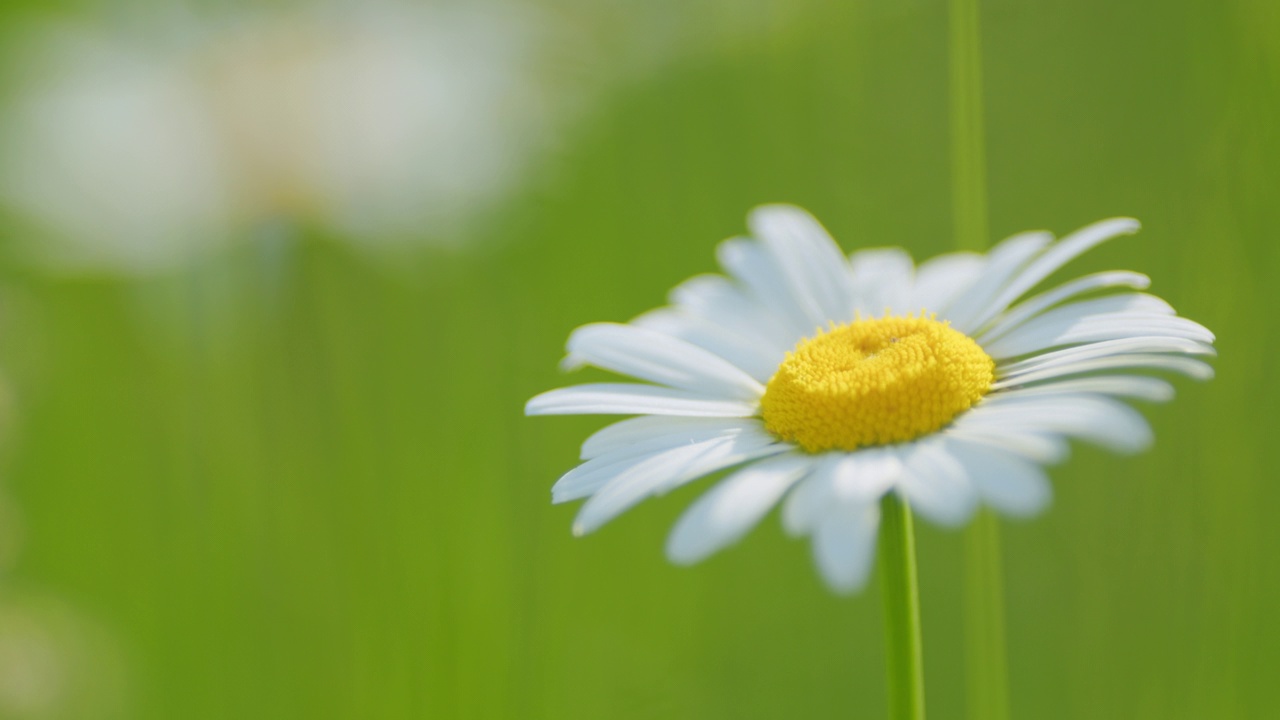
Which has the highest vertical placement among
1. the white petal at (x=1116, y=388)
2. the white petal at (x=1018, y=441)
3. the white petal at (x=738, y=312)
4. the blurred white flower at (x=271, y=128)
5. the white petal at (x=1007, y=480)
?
the blurred white flower at (x=271, y=128)

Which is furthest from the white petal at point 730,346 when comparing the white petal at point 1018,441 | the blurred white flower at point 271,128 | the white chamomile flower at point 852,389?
the blurred white flower at point 271,128

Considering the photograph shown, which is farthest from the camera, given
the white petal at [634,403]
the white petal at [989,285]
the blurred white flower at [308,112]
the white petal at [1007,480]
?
the blurred white flower at [308,112]

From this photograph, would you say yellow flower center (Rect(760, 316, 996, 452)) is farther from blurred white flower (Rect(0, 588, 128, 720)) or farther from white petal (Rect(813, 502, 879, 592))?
blurred white flower (Rect(0, 588, 128, 720))

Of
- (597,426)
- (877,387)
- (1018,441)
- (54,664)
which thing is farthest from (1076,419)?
(597,426)

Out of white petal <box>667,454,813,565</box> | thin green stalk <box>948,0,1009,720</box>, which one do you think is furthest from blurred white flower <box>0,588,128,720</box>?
thin green stalk <box>948,0,1009,720</box>

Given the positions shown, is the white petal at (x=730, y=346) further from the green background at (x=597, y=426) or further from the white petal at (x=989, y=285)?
the green background at (x=597, y=426)

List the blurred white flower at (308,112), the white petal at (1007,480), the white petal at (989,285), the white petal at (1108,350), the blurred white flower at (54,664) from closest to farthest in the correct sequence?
the white petal at (1007,480) < the white petal at (1108,350) < the white petal at (989,285) < the blurred white flower at (54,664) < the blurred white flower at (308,112)

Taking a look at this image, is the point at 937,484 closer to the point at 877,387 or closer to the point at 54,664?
the point at 877,387
